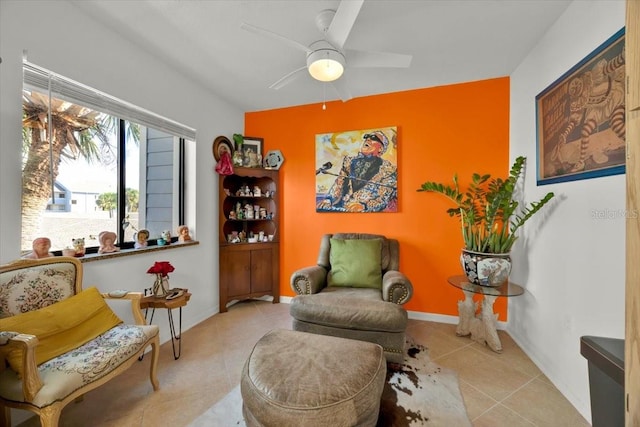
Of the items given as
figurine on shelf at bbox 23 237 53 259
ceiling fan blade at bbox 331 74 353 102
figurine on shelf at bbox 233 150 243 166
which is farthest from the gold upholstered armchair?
ceiling fan blade at bbox 331 74 353 102

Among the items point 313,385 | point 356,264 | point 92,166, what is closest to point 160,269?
point 92,166

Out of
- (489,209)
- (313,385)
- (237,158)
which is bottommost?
(313,385)

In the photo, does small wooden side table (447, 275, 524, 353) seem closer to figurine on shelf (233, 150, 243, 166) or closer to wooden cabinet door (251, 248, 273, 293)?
wooden cabinet door (251, 248, 273, 293)

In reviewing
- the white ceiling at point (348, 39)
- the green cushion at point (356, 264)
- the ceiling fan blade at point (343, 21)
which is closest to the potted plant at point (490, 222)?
the green cushion at point (356, 264)

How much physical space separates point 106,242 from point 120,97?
117cm

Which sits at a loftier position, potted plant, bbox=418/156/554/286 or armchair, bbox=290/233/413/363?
potted plant, bbox=418/156/554/286

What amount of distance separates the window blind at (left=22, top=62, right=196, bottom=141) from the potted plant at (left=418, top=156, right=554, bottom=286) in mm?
2666

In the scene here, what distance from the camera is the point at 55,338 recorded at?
53.0 inches

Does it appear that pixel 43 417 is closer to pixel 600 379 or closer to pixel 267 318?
pixel 267 318

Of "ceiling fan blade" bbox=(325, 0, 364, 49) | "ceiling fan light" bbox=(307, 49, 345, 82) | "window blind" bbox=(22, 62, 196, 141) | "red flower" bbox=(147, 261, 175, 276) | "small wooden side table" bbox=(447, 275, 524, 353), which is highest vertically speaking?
"ceiling fan blade" bbox=(325, 0, 364, 49)

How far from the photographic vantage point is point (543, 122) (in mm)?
2025

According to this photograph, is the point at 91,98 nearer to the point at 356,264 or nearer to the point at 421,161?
the point at 356,264

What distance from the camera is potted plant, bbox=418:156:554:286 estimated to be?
2125mm

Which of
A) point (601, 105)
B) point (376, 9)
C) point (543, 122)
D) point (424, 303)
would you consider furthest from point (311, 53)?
point (424, 303)
